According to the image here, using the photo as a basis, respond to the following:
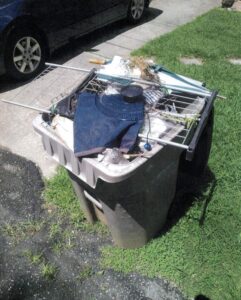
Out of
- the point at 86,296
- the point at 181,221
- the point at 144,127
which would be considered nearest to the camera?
the point at 144,127

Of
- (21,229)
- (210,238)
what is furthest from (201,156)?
(21,229)

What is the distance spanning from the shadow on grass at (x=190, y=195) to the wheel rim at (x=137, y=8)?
439 centimetres

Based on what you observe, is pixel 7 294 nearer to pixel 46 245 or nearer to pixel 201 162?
pixel 46 245

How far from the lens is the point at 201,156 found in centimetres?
299

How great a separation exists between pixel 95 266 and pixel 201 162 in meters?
1.22

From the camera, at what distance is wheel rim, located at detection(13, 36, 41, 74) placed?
186 inches

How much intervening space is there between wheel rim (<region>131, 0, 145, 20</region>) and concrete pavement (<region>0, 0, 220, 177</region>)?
0.64 feet

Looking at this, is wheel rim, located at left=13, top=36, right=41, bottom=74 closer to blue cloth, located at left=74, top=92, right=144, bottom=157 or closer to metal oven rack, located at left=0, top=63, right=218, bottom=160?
metal oven rack, located at left=0, top=63, right=218, bottom=160

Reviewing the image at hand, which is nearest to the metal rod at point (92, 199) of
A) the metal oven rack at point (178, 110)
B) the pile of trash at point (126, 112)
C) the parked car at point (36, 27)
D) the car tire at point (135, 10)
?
the pile of trash at point (126, 112)

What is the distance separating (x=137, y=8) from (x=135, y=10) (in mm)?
68

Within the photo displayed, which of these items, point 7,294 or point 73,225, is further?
point 73,225

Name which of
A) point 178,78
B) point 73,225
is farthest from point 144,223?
point 178,78

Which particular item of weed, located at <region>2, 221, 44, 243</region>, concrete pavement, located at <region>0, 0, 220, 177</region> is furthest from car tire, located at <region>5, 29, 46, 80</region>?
weed, located at <region>2, 221, 44, 243</region>

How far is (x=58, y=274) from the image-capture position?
8.66 ft
